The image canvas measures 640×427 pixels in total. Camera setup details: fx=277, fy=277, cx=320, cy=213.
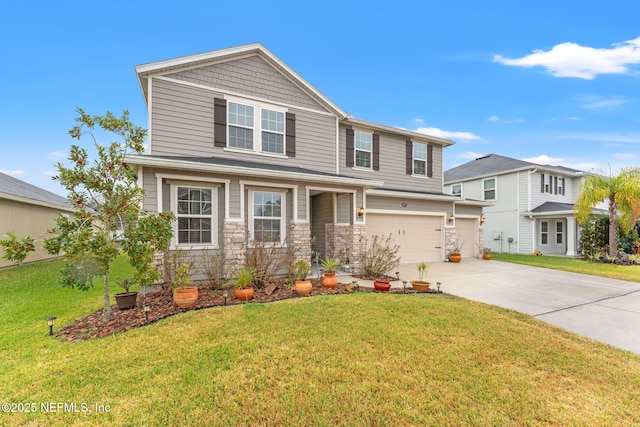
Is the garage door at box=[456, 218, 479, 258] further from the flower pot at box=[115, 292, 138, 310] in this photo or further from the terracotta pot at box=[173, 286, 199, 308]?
the flower pot at box=[115, 292, 138, 310]

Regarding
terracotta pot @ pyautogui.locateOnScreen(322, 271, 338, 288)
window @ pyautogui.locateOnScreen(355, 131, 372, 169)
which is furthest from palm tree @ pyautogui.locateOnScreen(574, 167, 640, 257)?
terracotta pot @ pyautogui.locateOnScreen(322, 271, 338, 288)

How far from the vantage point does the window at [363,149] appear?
38.1 feet

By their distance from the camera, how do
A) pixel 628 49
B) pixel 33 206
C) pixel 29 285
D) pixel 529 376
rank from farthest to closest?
pixel 33 206, pixel 628 49, pixel 29 285, pixel 529 376

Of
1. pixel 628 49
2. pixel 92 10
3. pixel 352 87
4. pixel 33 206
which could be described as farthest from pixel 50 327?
pixel 628 49

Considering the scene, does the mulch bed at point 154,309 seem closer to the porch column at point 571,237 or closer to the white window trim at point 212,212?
the white window trim at point 212,212

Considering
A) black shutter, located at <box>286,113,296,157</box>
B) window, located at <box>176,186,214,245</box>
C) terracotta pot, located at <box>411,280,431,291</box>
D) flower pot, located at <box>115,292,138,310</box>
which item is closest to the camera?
flower pot, located at <box>115,292,138,310</box>

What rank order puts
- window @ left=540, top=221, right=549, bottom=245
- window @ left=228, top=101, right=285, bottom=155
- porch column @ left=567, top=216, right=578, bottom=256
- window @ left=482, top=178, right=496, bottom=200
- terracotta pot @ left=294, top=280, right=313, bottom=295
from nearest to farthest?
1. terracotta pot @ left=294, top=280, right=313, bottom=295
2. window @ left=228, top=101, right=285, bottom=155
3. porch column @ left=567, top=216, right=578, bottom=256
4. window @ left=540, top=221, right=549, bottom=245
5. window @ left=482, top=178, right=496, bottom=200

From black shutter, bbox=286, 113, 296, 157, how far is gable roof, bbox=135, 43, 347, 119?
1.32 m

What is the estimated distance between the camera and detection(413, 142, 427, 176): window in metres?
12.9

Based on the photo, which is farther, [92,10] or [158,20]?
A: [158,20]

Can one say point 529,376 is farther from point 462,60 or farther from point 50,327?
point 462,60

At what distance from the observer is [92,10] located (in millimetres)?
8797

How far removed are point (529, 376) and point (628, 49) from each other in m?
15.5

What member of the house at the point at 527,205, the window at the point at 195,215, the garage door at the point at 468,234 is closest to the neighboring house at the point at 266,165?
the window at the point at 195,215
